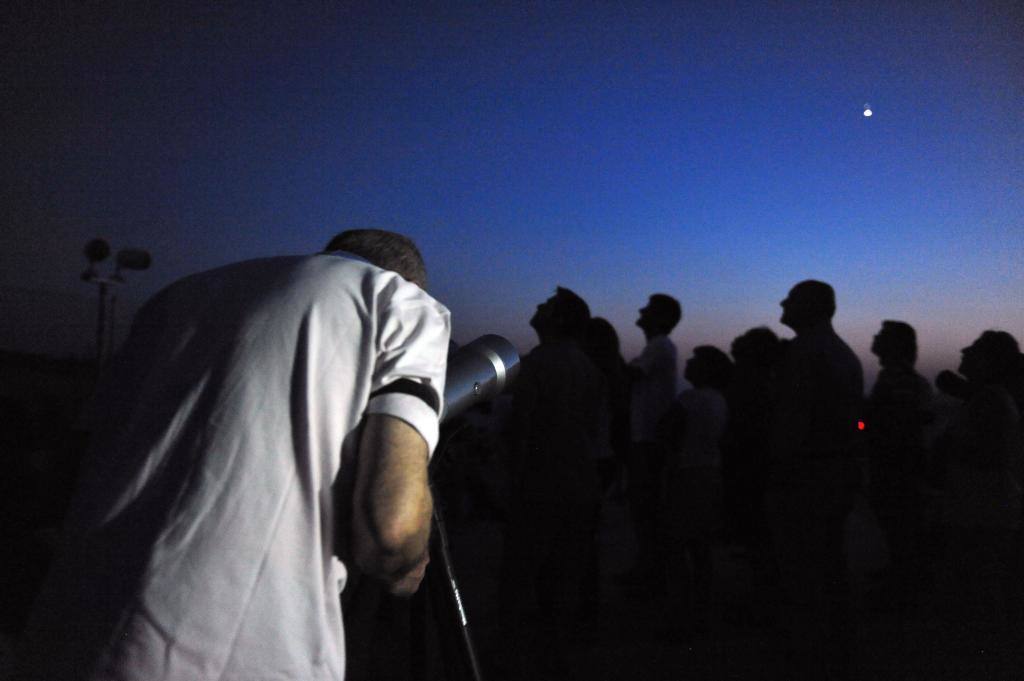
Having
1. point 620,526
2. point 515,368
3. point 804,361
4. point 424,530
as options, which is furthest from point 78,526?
point 620,526

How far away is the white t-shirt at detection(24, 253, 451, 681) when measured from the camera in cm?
102

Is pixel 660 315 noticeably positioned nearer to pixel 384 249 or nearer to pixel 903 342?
pixel 903 342

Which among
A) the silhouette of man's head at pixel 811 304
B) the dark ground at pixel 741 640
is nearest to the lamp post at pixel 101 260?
the dark ground at pixel 741 640

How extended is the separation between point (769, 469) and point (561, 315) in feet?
5.46

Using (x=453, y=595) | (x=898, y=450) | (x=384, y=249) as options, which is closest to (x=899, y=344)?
(x=898, y=450)

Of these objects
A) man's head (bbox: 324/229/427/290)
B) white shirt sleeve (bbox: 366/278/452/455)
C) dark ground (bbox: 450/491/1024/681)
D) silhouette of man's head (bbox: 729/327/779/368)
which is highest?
man's head (bbox: 324/229/427/290)

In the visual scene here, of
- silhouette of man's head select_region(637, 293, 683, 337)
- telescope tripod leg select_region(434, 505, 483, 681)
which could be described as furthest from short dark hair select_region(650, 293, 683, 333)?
telescope tripod leg select_region(434, 505, 483, 681)

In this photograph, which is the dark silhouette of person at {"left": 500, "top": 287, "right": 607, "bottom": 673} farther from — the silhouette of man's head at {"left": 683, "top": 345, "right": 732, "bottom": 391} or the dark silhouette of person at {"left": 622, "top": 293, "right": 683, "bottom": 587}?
the dark silhouette of person at {"left": 622, "top": 293, "right": 683, "bottom": 587}

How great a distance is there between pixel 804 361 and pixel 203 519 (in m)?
2.82

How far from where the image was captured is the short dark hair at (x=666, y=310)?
4934 millimetres

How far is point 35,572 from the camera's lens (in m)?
3.08

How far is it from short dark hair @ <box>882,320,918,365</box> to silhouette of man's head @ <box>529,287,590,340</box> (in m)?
2.40

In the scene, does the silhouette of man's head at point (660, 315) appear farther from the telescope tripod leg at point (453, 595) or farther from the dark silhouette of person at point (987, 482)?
the telescope tripod leg at point (453, 595)

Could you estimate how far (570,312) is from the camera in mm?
3576
